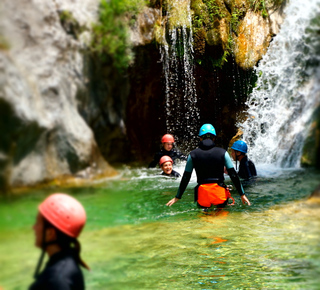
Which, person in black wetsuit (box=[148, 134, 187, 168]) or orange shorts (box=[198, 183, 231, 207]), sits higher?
person in black wetsuit (box=[148, 134, 187, 168])

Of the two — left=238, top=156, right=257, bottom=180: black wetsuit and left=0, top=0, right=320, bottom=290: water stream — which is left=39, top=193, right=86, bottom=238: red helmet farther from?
left=238, top=156, right=257, bottom=180: black wetsuit

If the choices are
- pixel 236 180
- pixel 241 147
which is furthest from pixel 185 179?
pixel 241 147

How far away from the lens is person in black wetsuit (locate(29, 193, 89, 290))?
40.8 inches

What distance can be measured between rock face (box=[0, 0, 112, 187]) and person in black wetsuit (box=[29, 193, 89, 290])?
93mm

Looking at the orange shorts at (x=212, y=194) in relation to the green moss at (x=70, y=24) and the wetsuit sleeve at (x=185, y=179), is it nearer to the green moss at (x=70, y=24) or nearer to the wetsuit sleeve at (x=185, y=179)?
the wetsuit sleeve at (x=185, y=179)

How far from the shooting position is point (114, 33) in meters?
1.23

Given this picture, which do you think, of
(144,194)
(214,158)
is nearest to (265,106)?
(214,158)

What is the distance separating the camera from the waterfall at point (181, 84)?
121 inches

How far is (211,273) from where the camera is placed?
2.44 meters

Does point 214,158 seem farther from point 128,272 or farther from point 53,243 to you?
point 53,243

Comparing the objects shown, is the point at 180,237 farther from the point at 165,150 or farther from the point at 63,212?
the point at 63,212

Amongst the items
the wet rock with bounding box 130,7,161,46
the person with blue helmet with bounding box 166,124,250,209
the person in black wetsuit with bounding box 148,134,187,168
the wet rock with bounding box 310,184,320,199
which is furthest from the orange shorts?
the wet rock with bounding box 130,7,161,46

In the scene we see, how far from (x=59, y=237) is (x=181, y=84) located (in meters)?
3.41

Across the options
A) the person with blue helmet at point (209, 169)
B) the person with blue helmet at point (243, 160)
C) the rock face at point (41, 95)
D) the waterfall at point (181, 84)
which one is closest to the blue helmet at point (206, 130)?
the person with blue helmet at point (209, 169)
